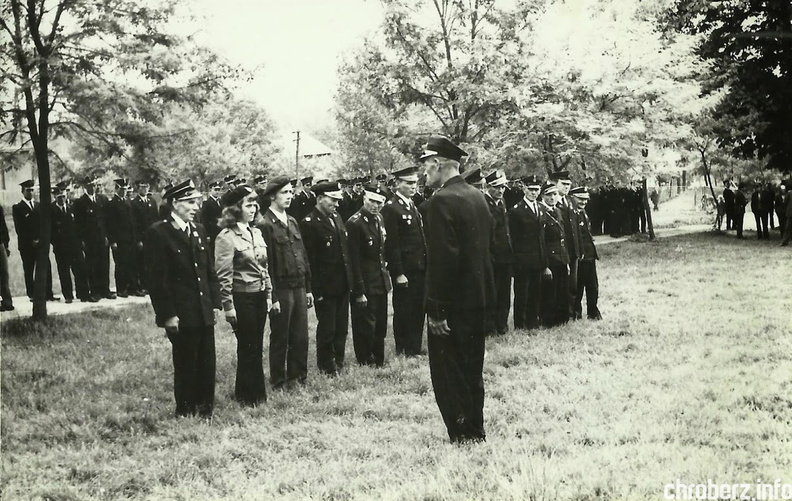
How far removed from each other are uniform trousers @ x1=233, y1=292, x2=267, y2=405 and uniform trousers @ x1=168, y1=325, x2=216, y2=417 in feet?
0.99

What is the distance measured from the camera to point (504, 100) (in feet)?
47.9

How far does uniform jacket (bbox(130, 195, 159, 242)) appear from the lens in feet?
40.7

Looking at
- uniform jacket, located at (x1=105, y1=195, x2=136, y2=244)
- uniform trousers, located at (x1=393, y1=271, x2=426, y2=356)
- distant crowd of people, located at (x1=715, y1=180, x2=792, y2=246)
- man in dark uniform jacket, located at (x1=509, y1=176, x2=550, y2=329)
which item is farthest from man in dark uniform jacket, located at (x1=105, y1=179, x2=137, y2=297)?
distant crowd of people, located at (x1=715, y1=180, x2=792, y2=246)

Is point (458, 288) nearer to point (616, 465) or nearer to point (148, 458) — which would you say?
point (616, 465)

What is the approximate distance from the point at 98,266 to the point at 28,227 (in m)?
1.28

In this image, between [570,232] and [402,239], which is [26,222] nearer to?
[402,239]

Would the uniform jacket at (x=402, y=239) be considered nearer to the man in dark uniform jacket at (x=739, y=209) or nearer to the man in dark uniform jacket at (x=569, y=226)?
the man in dark uniform jacket at (x=569, y=226)

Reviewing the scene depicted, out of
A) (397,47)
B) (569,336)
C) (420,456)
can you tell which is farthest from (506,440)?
(397,47)

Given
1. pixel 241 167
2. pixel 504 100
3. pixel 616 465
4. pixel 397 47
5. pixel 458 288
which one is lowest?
pixel 616 465

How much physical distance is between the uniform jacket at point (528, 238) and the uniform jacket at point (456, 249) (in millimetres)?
4602

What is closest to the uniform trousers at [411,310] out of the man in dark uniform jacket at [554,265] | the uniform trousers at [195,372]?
the man in dark uniform jacket at [554,265]

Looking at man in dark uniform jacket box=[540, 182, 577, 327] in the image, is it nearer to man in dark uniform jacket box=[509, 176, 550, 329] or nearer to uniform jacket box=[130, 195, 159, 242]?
man in dark uniform jacket box=[509, 176, 550, 329]

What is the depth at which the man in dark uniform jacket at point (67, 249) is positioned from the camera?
11555 millimetres

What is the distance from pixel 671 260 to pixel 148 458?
44.2 feet
